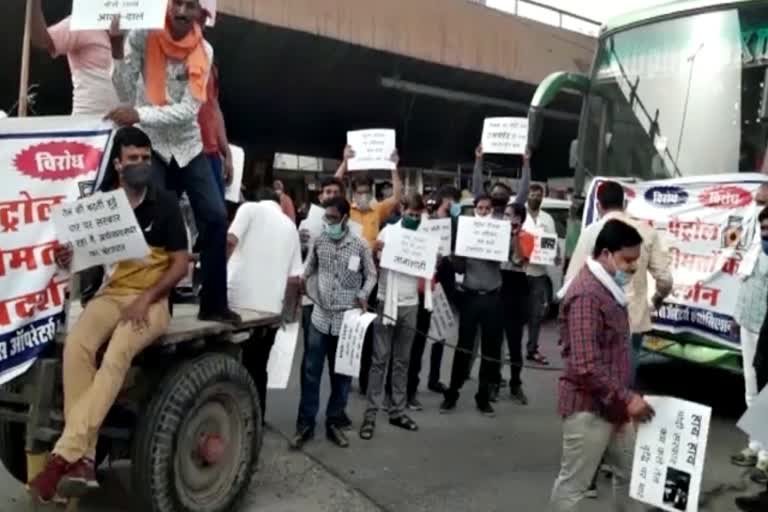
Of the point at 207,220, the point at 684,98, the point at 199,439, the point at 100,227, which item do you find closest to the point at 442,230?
the point at 684,98

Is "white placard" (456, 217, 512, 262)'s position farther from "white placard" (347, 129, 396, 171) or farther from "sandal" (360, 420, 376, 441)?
"sandal" (360, 420, 376, 441)

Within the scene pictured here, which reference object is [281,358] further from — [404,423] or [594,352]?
[594,352]

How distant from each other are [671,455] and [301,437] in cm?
304

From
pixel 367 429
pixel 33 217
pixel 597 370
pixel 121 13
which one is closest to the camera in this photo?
pixel 597 370

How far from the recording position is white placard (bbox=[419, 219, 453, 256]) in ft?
23.2

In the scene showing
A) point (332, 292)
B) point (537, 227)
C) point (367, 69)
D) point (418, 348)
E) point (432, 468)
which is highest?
point (367, 69)

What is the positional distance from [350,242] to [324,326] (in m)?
0.64

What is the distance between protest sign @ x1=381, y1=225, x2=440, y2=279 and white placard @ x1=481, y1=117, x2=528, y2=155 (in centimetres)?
209

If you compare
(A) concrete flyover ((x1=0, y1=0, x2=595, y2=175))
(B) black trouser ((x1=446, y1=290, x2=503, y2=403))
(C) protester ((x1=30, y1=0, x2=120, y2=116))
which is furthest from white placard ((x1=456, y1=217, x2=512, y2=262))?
(A) concrete flyover ((x1=0, y1=0, x2=595, y2=175))

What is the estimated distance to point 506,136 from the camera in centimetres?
851

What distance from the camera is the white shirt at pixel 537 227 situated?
29.4ft

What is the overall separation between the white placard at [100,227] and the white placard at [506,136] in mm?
5062

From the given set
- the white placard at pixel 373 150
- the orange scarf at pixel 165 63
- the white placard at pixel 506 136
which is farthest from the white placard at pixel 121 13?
the white placard at pixel 506 136

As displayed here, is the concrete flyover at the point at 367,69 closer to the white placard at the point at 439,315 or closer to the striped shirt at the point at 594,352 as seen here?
the white placard at the point at 439,315
